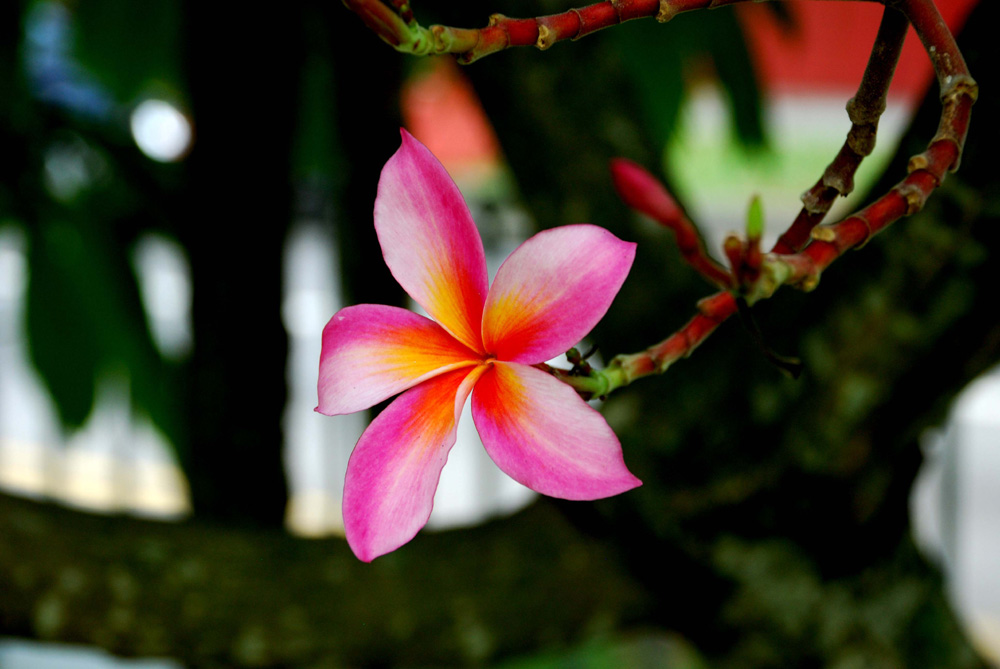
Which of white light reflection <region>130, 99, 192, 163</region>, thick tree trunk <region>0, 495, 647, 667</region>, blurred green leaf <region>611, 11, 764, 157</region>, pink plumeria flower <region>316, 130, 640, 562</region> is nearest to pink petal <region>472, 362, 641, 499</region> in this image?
pink plumeria flower <region>316, 130, 640, 562</region>

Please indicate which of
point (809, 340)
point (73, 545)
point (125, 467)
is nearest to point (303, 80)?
point (73, 545)

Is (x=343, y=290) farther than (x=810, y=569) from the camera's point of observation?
Yes

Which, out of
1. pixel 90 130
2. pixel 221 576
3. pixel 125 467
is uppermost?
pixel 90 130

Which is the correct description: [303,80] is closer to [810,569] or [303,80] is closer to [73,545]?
[73,545]

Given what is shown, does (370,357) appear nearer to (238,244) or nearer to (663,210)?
(663,210)

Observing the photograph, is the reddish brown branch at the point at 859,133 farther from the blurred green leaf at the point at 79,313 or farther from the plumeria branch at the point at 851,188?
the blurred green leaf at the point at 79,313

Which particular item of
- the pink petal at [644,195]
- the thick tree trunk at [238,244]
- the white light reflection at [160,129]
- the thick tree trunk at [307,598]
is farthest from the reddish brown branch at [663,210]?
the white light reflection at [160,129]

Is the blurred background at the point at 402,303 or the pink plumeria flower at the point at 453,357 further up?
the pink plumeria flower at the point at 453,357

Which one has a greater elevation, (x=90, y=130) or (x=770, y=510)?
(x=90, y=130)
